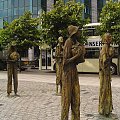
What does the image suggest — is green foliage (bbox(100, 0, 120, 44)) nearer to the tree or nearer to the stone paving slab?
the tree

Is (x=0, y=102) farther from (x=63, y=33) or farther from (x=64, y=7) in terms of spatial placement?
(x=64, y=7)

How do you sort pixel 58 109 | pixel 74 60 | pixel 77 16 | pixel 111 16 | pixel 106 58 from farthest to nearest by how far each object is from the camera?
pixel 77 16, pixel 111 16, pixel 58 109, pixel 106 58, pixel 74 60

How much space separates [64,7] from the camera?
25.2 m

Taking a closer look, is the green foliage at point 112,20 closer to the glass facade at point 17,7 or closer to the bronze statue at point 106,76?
the bronze statue at point 106,76

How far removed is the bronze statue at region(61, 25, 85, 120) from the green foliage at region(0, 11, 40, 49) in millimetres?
21950

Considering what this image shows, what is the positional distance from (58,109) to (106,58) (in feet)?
7.37

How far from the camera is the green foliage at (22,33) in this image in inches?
1104

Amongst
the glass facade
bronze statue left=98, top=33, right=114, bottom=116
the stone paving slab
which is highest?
the glass facade

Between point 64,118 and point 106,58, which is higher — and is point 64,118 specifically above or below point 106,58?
below

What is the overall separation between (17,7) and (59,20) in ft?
77.5

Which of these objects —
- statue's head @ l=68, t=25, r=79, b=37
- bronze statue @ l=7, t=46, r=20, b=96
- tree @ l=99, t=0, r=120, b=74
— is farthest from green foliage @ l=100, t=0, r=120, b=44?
statue's head @ l=68, t=25, r=79, b=37

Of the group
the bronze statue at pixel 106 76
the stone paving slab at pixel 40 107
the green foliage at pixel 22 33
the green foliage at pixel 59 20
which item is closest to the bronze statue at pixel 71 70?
the stone paving slab at pixel 40 107

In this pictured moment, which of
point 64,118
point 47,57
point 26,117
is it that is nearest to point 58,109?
point 26,117

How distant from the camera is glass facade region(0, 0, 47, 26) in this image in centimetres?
4509
